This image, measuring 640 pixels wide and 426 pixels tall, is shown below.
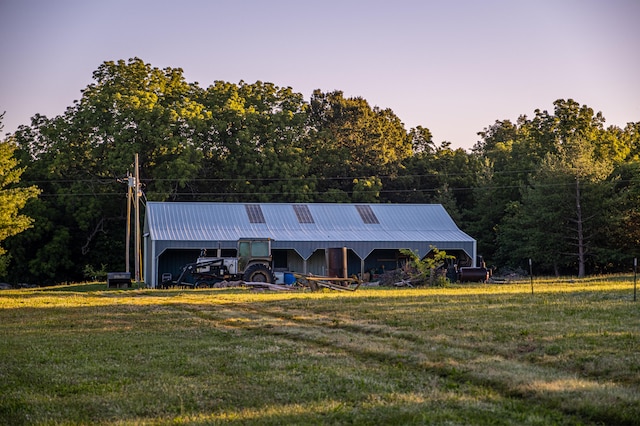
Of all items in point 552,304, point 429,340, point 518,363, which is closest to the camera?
point 518,363

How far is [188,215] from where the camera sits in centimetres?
4600

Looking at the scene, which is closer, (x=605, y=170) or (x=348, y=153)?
(x=605, y=170)

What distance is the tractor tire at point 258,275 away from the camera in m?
36.2

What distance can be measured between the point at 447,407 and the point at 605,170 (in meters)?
42.7

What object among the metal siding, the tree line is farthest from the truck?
the tree line

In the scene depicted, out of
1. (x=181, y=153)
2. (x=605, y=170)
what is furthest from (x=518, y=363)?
(x=181, y=153)

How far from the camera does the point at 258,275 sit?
36344 mm

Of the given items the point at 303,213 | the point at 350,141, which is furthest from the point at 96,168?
the point at 350,141

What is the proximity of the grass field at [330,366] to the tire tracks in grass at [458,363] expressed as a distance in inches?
1.1

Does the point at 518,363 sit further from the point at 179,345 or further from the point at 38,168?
the point at 38,168

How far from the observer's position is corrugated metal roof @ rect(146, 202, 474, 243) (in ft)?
145

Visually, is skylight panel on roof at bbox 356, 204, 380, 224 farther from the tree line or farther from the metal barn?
the tree line

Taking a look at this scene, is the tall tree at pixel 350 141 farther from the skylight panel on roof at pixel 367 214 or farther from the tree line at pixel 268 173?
the skylight panel on roof at pixel 367 214

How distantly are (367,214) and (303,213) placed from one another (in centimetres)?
386
